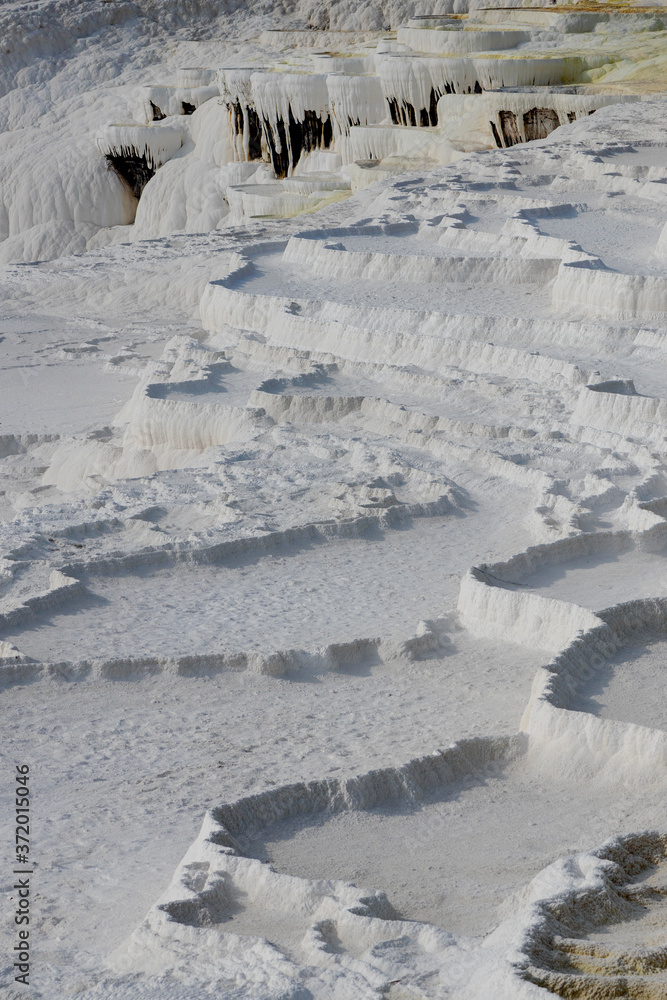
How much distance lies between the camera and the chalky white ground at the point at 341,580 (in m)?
3.26

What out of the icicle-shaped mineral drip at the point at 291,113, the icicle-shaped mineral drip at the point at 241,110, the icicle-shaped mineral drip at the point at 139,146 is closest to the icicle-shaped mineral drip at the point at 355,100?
the icicle-shaped mineral drip at the point at 291,113

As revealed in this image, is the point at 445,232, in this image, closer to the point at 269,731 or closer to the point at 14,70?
the point at 269,731

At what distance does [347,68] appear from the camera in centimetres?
1725

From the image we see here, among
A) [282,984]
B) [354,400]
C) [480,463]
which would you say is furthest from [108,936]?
[354,400]

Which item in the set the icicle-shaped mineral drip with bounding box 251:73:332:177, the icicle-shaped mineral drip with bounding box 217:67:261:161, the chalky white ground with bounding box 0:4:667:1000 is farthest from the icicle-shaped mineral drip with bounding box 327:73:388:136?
the chalky white ground with bounding box 0:4:667:1000

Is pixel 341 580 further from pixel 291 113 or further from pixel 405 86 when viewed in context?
pixel 291 113

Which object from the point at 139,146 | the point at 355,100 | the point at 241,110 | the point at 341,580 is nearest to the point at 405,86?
the point at 355,100

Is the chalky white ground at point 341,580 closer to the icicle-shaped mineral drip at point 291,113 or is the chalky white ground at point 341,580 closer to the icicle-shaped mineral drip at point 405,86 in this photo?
the icicle-shaped mineral drip at point 405,86

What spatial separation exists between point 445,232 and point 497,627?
19.1ft

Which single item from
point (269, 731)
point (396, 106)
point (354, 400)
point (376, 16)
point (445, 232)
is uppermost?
point (376, 16)

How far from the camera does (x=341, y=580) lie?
5461 mm

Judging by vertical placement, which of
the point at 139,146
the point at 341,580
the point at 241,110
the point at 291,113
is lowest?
the point at 341,580

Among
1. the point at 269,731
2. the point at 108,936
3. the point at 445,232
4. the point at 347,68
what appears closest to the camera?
the point at 108,936

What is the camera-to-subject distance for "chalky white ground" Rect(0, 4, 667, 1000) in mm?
3260
